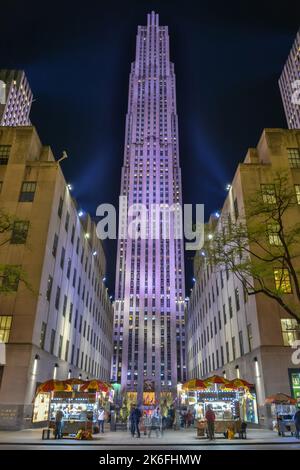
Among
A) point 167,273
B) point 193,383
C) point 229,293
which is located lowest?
point 193,383

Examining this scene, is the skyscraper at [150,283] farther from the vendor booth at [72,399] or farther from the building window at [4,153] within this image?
the building window at [4,153]

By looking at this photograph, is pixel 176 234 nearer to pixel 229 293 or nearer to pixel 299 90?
pixel 299 90

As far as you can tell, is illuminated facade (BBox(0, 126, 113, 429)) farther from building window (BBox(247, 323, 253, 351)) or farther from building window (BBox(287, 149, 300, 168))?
building window (BBox(287, 149, 300, 168))

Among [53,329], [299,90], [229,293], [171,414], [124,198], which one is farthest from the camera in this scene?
[124,198]

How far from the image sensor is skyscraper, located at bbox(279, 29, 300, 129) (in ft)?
460

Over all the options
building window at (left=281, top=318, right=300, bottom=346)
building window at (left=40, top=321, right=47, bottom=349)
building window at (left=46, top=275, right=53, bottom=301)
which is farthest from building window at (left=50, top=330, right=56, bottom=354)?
building window at (left=281, top=318, right=300, bottom=346)

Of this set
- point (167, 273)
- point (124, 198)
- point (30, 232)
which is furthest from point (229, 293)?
point (124, 198)

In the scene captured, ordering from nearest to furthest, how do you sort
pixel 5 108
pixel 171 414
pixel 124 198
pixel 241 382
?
1. pixel 241 382
2. pixel 171 414
3. pixel 5 108
4. pixel 124 198

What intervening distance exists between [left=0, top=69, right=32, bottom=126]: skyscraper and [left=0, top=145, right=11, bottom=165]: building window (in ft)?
231

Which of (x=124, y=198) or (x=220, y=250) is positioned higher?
(x=124, y=198)

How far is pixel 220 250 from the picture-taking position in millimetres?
23281

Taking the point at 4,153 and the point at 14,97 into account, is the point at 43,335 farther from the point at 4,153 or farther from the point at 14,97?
the point at 14,97

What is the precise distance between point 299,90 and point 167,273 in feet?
309

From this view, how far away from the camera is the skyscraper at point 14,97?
103787mm
